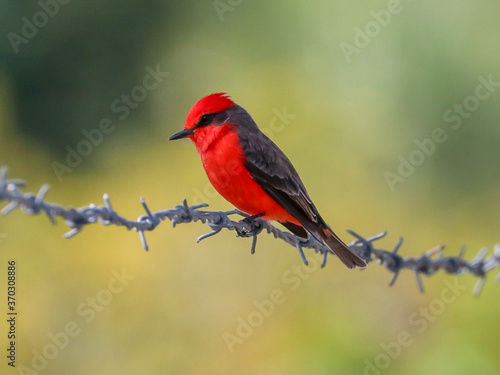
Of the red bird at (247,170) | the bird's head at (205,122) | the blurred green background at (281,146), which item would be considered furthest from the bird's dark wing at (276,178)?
the blurred green background at (281,146)

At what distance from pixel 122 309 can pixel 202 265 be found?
0.97 meters

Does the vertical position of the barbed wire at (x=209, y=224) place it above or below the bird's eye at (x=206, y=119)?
below

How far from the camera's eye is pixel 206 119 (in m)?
5.28

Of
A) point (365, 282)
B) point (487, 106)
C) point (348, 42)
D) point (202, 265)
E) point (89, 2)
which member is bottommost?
point (365, 282)

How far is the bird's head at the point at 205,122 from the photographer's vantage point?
5.21 m

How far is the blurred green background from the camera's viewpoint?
278 inches

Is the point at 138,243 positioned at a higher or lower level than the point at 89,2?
lower

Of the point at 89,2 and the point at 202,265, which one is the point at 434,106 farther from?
the point at 89,2

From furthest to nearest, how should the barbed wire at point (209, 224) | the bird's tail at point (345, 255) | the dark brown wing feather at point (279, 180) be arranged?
the dark brown wing feather at point (279, 180)
the bird's tail at point (345, 255)
the barbed wire at point (209, 224)

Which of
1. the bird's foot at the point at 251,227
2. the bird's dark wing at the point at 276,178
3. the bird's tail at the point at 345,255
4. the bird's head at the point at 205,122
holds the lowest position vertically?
the bird's tail at the point at 345,255

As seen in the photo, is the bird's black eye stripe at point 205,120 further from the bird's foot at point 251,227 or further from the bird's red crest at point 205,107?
the bird's foot at point 251,227

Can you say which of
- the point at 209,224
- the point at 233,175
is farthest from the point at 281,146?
the point at 209,224

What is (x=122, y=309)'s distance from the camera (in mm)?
7316

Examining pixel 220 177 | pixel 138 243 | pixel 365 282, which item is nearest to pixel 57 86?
pixel 138 243
